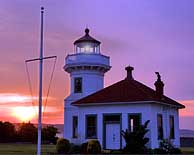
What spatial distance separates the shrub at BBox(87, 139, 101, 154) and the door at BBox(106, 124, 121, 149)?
2117 millimetres

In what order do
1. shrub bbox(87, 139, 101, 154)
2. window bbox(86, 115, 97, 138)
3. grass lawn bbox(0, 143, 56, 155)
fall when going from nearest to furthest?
grass lawn bbox(0, 143, 56, 155), shrub bbox(87, 139, 101, 154), window bbox(86, 115, 97, 138)

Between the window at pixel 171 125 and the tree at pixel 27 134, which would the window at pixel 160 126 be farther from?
the tree at pixel 27 134

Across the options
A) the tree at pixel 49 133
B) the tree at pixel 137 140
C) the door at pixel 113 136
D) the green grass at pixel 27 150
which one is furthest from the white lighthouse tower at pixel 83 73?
the tree at pixel 49 133

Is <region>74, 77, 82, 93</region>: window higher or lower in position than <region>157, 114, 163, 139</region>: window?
higher

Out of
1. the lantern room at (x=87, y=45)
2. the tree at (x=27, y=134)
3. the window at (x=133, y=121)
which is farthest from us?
the tree at (x=27, y=134)

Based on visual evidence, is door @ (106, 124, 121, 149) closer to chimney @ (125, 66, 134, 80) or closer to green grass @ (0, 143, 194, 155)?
green grass @ (0, 143, 194, 155)

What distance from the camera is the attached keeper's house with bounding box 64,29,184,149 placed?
32969 millimetres

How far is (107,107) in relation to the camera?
34094 millimetres

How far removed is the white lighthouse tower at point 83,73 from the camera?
38531 millimetres

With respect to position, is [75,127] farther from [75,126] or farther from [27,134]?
[27,134]

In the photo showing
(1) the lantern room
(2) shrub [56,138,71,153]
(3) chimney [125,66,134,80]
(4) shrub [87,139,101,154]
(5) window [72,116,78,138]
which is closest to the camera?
(4) shrub [87,139,101,154]

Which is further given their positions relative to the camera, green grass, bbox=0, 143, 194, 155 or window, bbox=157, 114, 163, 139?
window, bbox=157, 114, 163, 139

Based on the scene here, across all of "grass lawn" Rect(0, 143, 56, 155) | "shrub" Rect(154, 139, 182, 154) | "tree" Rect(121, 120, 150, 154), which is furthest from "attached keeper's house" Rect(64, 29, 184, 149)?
"grass lawn" Rect(0, 143, 56, 155)

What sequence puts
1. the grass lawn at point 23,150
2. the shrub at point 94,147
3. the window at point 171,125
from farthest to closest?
the window at point 171,125 < the shrub at point 94,147 < the grass lawn at point 23,150
